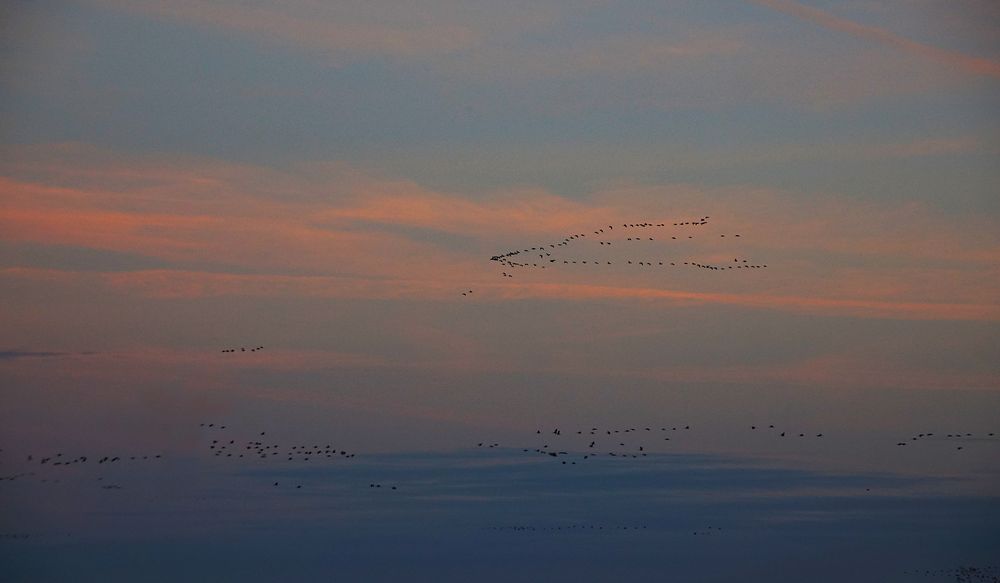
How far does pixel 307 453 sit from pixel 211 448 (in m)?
16.3

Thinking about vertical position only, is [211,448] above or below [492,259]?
below

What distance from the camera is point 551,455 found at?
327ft

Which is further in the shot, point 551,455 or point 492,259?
point 551,455

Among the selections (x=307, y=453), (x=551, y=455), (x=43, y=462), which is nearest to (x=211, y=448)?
(x=307, y=453)

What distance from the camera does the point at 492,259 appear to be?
81188 mm

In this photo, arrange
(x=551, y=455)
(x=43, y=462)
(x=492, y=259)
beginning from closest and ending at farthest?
(x=492, y=259) → (x=43, y=462) → (x=551, y=455)

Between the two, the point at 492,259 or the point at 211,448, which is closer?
the point at 492,259

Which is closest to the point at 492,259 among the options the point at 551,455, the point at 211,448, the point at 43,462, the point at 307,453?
the point at 551,455

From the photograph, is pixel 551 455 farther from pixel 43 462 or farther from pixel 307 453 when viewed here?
pixel 43 462

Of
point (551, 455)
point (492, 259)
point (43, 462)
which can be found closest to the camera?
point (492, 259)

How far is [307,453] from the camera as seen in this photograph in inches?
3866

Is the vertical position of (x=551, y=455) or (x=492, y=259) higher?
(x=492, y=259)

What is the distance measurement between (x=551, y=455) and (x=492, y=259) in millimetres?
38889

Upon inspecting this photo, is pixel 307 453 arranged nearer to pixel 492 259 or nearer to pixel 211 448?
pixel 211 448
